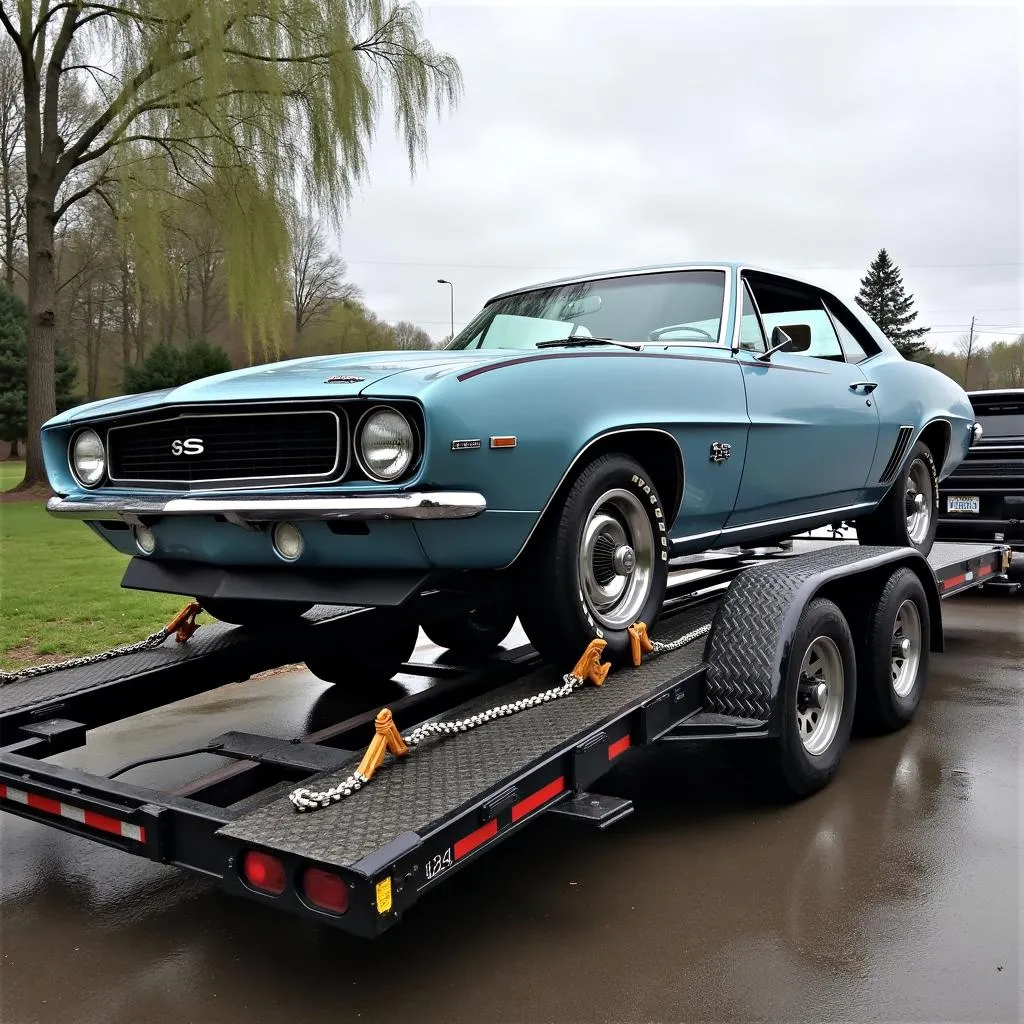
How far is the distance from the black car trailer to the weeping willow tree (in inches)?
528

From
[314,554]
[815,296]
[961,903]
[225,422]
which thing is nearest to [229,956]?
[314,554]

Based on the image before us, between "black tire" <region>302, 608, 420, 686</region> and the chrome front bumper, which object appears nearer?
the chrome front bumper

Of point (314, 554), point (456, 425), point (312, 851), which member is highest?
point (456, 425)

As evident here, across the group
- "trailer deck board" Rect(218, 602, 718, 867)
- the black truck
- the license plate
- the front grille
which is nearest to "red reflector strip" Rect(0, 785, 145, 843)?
"trailer deck board" Rect(218, 602, 718, 867)

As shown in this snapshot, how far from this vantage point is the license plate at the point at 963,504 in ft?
25.5

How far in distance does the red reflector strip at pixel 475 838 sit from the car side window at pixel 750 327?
262 centimetres

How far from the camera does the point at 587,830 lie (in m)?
3.37

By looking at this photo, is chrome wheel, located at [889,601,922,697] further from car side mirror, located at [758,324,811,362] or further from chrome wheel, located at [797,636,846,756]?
car side mirror, located at [758,324,811,362]

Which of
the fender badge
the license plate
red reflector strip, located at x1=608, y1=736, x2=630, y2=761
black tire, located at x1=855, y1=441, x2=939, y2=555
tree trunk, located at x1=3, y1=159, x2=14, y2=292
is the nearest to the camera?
red reflector strip, located at x1=608, y1=736, x2=630, y2=761

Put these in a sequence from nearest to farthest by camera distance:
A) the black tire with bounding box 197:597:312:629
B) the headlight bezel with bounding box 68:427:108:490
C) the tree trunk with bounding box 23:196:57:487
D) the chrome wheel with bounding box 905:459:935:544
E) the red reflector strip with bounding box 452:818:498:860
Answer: the red reflector strip with bounding box 452:818:498:860 → the headlight bezel with bounding box 68:427:108:490 → the black tire with bounding box 197:597:312:629 → the chrome wheel with bounding box 905:459:935:544 → the tree trunk with bounding box 23:196:57:487

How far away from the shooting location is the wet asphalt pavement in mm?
2316


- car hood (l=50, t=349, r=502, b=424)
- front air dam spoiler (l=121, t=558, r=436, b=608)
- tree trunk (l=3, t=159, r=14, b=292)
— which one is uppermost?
tree trunk (l=3, t=159, r=14, b=292)

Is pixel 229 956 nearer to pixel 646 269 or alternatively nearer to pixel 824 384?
pixel 646 269

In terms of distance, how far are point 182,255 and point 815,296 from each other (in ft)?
72.6
